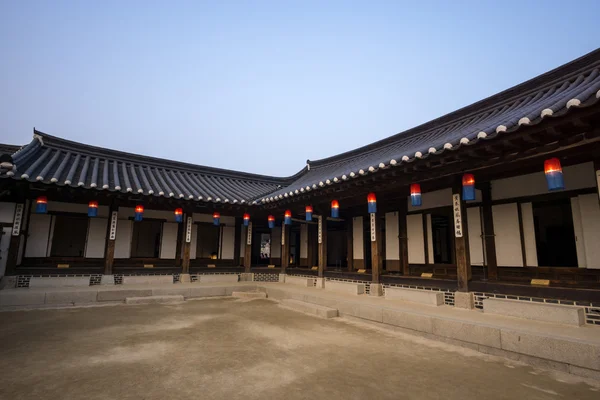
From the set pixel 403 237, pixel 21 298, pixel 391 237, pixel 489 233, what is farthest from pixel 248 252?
pixel 489 233

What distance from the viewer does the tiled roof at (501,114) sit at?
533cm

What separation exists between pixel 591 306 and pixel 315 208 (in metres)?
8.66

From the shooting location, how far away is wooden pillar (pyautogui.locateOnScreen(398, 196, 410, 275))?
34.2 ft

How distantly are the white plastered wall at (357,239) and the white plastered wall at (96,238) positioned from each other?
33.4 feet

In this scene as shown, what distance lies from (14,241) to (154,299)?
193 inches

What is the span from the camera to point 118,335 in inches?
246

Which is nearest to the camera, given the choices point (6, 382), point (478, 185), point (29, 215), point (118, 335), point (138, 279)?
point (6, 382)

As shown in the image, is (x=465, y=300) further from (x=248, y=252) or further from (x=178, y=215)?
(x=178, y=215)

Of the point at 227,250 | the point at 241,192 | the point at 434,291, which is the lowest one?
the point at 434,291

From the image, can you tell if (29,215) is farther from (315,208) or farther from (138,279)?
(315,208)

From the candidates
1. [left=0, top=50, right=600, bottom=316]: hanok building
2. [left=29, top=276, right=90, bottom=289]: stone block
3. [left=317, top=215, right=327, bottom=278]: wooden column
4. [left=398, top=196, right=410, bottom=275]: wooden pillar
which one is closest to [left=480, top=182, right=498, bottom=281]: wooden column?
[left=0, top=50, right=600, bottom=316]: hanok building

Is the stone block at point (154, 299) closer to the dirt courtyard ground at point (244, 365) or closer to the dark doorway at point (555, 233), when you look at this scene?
the dirt courtyard ground at point (244, 365)

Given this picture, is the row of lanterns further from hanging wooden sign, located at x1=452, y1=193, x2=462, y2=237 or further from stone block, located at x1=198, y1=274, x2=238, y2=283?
stone block, located at x1=198, y1=274, x2=238, y2=283

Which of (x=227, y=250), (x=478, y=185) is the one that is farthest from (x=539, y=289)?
(x=227, y=250)
